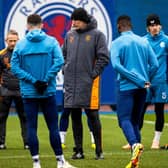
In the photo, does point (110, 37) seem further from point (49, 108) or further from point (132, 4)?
point (49, 108)

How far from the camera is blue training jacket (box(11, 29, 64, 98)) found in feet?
30.5

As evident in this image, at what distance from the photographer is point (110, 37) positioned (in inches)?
762

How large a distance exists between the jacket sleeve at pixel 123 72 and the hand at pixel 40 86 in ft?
3.17

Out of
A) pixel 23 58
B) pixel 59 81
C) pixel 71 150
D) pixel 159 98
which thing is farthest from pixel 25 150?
pixel 59 81

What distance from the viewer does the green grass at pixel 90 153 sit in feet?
33.2

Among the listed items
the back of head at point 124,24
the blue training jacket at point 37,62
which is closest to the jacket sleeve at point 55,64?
the blue training jacket at point 37,62

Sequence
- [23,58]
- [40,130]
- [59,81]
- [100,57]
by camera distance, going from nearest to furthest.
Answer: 1. [23,58]
2. [100,57]
3. [40,130]
4. [59,81]

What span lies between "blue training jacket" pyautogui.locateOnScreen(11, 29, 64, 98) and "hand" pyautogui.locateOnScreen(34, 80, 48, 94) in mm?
46

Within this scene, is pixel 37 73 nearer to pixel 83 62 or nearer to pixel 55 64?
pixel 55 64

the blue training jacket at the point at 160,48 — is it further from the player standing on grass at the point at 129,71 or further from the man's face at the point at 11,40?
the player standing on grass at the point at 129,71

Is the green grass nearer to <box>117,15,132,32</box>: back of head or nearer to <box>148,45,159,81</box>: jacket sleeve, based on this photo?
<box>148,45,159,81</box>: jacket sleeve

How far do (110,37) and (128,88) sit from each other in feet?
31.4

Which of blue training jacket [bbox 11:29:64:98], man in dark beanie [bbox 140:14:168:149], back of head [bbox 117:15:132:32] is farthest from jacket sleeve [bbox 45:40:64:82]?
man in dark beanie [bbox 140:14:168:149]

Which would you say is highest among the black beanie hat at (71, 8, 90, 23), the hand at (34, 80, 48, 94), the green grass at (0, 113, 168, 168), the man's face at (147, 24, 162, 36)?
the black beanie hat at (71, 8, 90, 23)
